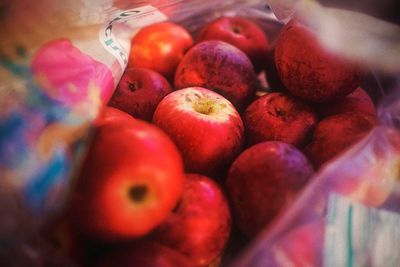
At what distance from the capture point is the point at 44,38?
571 millimetres

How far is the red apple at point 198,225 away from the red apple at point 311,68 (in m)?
0.32

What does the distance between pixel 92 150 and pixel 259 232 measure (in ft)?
0.90

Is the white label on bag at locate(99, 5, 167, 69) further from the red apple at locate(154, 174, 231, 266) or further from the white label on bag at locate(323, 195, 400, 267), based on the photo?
the white label on bag at locate(323, 195, 400, 267)

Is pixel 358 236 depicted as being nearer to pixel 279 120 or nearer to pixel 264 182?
pixel 264 182

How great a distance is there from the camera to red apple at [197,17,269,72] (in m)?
1.03

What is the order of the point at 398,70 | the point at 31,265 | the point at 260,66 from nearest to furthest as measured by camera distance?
1. the point at 31,265
2. the point at 398,70
3. the point at 260,66

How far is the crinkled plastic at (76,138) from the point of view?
0.47 m

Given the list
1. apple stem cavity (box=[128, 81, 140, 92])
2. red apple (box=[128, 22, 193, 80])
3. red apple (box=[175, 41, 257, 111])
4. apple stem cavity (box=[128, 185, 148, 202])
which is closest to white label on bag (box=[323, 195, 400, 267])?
apple stem cavity (box=[128, 185, 148, 202])

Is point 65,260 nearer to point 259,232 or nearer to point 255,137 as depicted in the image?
point 259,232

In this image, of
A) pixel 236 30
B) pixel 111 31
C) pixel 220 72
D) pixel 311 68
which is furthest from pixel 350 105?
pixel 111 31

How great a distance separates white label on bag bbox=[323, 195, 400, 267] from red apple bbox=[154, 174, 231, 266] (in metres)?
0.16

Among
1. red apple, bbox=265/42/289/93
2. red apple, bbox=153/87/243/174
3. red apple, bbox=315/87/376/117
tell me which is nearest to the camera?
red apple, bbox=153/87/243/174

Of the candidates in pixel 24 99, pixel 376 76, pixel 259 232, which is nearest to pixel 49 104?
pixel 24 99

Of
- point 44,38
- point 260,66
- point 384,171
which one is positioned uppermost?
point 44,38
